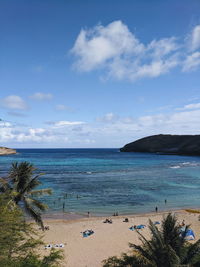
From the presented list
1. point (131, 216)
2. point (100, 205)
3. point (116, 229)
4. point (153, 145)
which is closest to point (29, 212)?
point (116, 229)

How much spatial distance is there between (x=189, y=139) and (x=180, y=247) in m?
174

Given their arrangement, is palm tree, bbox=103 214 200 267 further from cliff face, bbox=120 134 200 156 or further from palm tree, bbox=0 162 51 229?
cliff face, bbox=120 134 200 156

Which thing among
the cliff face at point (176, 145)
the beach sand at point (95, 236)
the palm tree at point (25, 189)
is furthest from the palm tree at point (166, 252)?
the cliff face at point (176, 145)

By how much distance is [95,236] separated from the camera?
2631 cm

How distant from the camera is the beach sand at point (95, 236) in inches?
820

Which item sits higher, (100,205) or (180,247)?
(180,247)

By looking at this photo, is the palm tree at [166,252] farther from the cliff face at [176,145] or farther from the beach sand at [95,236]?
the cliff face at [176,145]

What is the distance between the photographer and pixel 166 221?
11.1m

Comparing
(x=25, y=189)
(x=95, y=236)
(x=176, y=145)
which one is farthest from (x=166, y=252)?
(x=176, y=145)

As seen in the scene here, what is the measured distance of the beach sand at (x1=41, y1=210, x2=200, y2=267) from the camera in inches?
820

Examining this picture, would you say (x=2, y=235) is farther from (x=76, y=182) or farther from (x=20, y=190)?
(x=76, y=182)

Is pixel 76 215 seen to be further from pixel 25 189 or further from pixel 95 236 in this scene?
pixel 25 189

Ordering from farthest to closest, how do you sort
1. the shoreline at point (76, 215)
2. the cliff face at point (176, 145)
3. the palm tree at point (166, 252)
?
the cliff face at point (176, 145), the shoreline at point (76, 215), the palm tree at point (166, 252)

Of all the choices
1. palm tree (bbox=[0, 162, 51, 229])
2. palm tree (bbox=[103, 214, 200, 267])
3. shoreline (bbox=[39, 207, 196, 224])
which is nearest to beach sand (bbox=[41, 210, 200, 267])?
shoreline (bbox=[39, 207, 196, 224])
